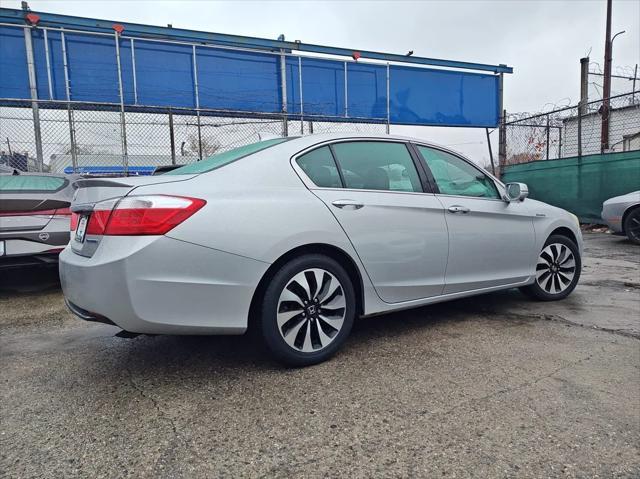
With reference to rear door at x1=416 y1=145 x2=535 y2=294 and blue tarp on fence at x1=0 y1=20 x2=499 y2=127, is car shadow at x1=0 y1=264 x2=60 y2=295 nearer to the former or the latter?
rear door at x1=416 y1=145 x2=535 y2=294

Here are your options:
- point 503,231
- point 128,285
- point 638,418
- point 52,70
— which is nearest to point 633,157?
point 503,231

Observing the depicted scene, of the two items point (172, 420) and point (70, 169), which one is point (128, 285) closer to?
point (172, 420)

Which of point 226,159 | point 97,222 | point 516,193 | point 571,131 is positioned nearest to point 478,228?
point 516,193

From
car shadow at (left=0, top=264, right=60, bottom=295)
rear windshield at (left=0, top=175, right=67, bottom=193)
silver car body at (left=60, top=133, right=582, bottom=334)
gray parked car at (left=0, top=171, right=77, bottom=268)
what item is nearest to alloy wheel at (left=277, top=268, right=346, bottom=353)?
silver car body at (left=60, top=133, right=582, bottom=334)

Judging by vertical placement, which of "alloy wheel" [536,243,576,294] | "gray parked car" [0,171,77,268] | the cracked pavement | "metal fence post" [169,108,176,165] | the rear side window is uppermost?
"metal fence post" [169,108,176,165]

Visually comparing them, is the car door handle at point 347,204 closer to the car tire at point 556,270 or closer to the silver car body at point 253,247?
the silver car body at point 253,247

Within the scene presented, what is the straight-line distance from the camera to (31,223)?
14.5 ft

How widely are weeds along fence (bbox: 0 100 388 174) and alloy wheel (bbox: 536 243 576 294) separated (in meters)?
5.68

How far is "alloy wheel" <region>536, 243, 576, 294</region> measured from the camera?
418cm

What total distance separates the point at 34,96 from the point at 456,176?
882 cm

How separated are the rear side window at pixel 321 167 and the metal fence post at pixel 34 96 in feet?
23.5

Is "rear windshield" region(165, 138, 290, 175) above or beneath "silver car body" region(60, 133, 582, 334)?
above

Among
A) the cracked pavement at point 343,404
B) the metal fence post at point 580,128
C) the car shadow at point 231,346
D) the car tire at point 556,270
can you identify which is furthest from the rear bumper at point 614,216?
Result: the car shadow at point 231,346

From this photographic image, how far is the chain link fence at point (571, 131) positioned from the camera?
11250 mm
